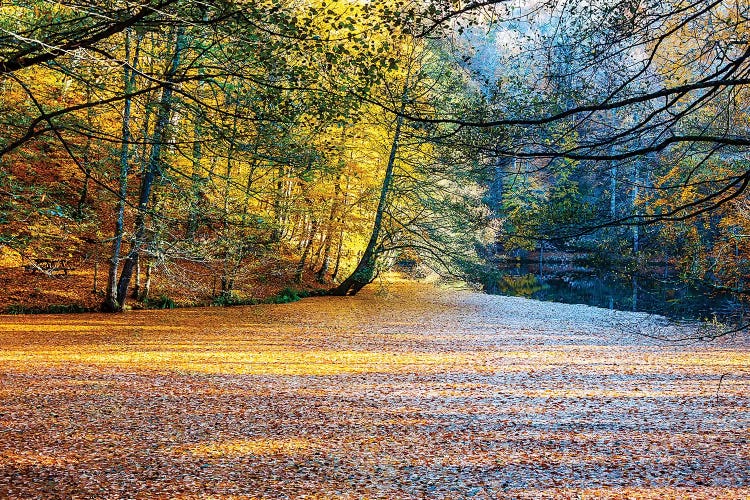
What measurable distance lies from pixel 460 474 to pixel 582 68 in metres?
3.32

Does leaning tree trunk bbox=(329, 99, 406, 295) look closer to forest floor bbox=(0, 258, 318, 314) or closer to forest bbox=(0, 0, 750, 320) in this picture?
forest bbox=(0, 0, 750, 320)

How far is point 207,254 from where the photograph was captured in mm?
13422

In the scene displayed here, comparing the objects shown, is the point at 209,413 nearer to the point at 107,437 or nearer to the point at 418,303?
the point at 107,437

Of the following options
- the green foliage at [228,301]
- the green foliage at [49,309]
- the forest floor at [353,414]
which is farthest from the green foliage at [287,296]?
the green foliage at [49,309]

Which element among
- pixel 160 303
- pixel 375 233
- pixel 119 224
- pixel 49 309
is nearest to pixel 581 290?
pixel 375 233

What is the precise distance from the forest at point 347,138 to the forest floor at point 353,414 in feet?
5.20

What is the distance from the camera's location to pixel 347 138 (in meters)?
19.2

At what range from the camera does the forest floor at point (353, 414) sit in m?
4.68

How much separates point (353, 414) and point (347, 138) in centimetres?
1368

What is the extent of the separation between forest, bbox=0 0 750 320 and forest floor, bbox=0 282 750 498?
1585mm

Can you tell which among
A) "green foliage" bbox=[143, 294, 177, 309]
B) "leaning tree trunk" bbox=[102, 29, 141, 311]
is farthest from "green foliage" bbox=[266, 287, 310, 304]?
"leaning tree trunk" bbox=[102, 29, 141, 311]

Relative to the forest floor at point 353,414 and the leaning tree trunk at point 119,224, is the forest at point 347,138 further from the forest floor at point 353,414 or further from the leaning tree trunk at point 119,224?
the forest floor at point 353,414

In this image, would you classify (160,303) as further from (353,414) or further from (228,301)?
(353,414)

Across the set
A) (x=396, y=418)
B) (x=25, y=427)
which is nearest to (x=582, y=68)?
(x=396, y=418)
